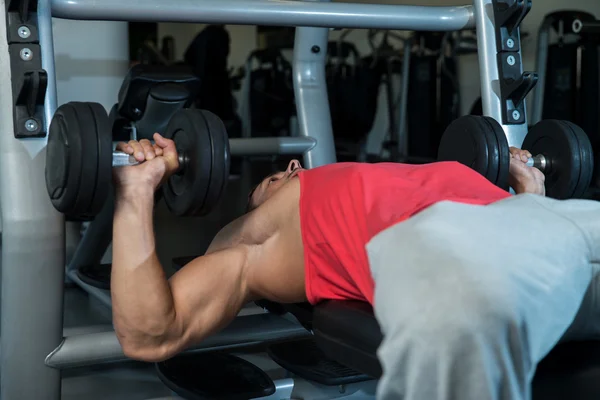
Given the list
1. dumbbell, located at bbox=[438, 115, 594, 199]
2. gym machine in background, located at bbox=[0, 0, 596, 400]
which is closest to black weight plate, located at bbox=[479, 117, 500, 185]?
dumbbell, located at bbox=[438, 115, 594, 199]

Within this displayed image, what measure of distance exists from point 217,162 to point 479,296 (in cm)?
52

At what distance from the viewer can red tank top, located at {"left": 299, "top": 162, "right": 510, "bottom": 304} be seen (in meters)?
1.08

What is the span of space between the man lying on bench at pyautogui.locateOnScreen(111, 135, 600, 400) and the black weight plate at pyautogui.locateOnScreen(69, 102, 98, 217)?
91mm

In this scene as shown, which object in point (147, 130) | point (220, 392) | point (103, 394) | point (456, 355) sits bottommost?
point (103, 394)

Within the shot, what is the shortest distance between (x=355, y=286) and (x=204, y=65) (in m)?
4.00

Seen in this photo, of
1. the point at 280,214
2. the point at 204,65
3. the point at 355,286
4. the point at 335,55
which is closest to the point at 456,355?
the point at 355,286

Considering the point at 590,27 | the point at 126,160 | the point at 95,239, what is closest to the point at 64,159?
the point at 126,160

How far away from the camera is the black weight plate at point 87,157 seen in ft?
3.59

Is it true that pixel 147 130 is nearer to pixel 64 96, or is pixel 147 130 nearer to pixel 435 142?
pixel 64 96

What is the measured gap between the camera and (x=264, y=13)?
1523 millimetres

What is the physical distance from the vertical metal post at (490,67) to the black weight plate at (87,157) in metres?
1.00

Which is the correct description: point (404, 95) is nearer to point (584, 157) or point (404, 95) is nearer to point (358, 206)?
point (584, 157)

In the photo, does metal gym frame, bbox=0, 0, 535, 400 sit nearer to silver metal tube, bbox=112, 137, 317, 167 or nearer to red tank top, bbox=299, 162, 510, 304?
red tank top, bbox=299, 162, 510, 304

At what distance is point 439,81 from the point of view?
18.0 feet
